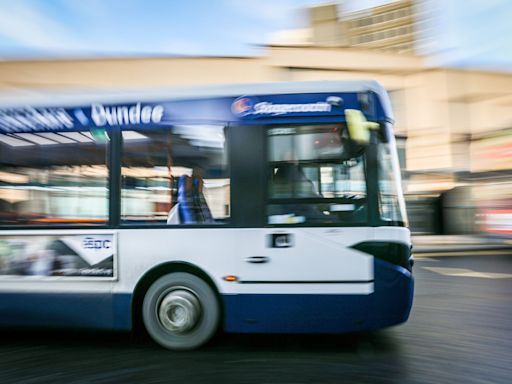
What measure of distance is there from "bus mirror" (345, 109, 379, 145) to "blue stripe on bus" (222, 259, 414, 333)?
3.74 feet

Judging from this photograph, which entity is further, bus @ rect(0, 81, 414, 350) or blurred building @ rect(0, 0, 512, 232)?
blurred building @ rect(0, 0, 512, 232)

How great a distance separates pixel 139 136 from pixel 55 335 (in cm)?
243

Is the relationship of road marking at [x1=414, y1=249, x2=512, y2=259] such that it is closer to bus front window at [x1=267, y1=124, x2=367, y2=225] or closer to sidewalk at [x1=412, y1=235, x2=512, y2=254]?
sidewalk at [x1=412, y1=235, x2=512, y2=254]

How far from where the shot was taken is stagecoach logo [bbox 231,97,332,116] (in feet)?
15.5

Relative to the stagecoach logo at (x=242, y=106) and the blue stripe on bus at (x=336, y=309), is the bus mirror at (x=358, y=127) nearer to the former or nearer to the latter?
the stagecoach logo at (x=242, y=106)

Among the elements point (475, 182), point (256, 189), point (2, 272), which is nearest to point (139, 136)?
point (256, 189)

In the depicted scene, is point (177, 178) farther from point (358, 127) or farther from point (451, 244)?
point (451, 244)

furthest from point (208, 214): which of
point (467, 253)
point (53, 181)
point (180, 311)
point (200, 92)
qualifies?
point (467, 253)

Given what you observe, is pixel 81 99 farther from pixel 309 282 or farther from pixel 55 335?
pixel 309 282

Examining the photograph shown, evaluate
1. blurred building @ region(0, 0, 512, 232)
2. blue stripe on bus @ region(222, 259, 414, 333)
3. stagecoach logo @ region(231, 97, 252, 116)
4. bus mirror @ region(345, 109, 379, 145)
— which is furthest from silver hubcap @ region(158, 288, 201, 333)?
blurred building @ region(0, 0, 512, 232)

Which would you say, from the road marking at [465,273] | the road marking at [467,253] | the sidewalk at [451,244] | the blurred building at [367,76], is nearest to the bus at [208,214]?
the road marking at [465,273]

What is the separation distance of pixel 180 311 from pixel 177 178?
50.7 inches

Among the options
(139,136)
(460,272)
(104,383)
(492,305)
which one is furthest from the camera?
(460,272)

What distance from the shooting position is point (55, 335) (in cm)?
546
